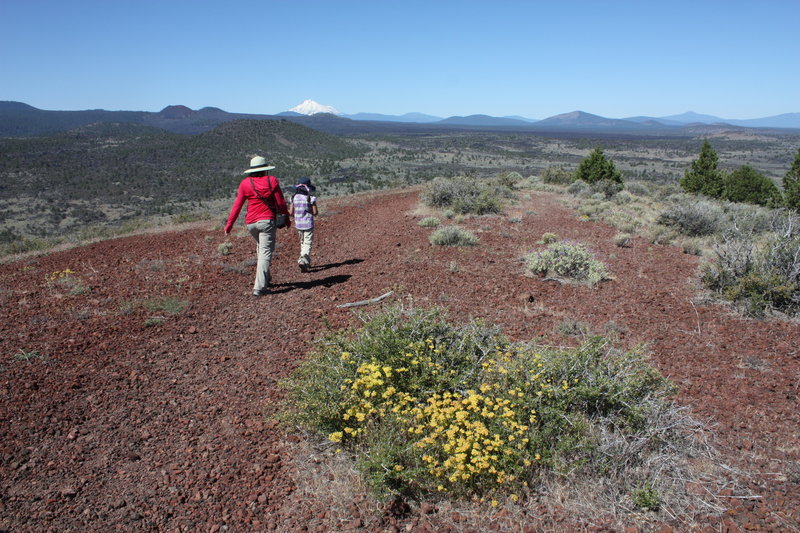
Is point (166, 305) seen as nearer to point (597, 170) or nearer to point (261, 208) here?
point (261, 208)

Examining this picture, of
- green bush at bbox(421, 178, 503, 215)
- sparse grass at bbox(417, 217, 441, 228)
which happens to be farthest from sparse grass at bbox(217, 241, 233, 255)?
green bush at bbox(421, 178, 503, 215)

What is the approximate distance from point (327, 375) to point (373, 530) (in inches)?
47.1

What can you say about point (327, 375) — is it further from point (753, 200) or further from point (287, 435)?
point (753, 200)

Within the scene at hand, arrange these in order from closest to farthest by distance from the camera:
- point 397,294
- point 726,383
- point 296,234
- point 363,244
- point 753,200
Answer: point 726,383 → point 397,294 → point 363,244 → point 296,234 → point 753,200

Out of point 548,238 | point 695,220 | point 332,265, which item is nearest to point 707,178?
point 695,220

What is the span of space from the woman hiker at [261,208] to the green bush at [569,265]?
3.81 meters

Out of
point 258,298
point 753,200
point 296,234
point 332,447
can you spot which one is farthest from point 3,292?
point 753,200

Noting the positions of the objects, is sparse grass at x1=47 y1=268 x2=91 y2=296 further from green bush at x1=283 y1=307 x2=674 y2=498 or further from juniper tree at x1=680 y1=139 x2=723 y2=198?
juniper tree at x1=680 y1=139 x2=723 y2=198

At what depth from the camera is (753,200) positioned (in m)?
24.3

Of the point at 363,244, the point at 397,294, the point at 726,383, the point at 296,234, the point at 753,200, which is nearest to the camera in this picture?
the point at 726,383

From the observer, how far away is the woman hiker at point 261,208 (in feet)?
20.2

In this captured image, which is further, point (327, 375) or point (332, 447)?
point (327, 375)

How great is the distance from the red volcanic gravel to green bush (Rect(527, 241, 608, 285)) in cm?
25

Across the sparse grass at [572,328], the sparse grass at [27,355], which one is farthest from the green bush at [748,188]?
the sparse grass at [27,355]
